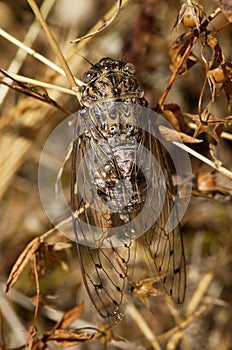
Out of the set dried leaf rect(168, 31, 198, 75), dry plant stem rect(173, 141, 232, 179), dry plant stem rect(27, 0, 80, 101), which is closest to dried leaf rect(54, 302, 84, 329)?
dry plant stem rect(173, 141, 232, 179)

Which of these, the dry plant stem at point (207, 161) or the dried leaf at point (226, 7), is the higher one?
the dried leaf at point (226, 7)

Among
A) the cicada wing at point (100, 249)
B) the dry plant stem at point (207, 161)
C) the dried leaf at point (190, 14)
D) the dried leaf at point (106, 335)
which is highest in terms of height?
the dried leaf at point (190, 14)

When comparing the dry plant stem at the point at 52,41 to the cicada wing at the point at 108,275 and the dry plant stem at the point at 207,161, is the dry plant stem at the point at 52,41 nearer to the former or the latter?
the dry plant stem at the point at 207,161

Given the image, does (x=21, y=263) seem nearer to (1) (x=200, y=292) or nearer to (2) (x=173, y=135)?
(2) (x=173, y=135)

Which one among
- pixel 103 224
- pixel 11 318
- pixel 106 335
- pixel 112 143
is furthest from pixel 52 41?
pixel 11 318

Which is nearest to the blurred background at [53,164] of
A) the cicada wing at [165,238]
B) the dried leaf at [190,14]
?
the cicada wing at [165,238]

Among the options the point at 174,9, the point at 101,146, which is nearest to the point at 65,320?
the point at 101,146

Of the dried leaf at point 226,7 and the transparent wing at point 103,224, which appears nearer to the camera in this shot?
the dried leaf at point 226,7

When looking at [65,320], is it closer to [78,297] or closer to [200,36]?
[78,297]
